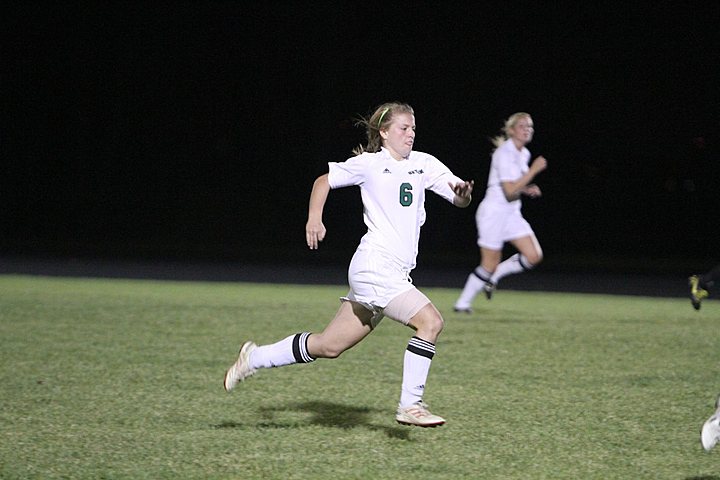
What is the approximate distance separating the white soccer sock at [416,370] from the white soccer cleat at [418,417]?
4cm

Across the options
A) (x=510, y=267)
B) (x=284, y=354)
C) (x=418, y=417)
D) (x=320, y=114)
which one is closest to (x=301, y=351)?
(x=284, y=354)

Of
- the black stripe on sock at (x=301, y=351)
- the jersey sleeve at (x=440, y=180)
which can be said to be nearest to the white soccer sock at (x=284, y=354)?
the black stripe on sock at (x=301, y=351)

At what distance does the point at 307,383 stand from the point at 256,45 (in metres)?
25.9

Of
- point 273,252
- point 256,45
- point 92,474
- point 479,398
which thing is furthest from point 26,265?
point 92,474

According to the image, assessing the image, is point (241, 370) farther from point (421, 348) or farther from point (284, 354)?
point (421, 348)

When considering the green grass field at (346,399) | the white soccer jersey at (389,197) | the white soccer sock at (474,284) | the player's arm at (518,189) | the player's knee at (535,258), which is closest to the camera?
the green grass field at (346,399)

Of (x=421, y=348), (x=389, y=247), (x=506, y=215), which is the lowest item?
(x=421, y=348)

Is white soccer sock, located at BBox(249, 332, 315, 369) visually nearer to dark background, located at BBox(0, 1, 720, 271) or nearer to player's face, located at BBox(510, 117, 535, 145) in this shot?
player's face, located at BBox(510, 117, 535, 145)

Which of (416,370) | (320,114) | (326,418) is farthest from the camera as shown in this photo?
(320,114)

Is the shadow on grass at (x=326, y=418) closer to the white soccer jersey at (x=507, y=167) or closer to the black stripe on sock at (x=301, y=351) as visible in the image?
the black stripe on sock at (x=301, y=351)

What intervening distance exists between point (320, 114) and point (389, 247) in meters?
26.3

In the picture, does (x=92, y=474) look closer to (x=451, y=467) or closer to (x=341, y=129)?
(x=451, y=467)

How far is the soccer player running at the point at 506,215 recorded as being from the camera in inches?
543

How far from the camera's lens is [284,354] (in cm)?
718
